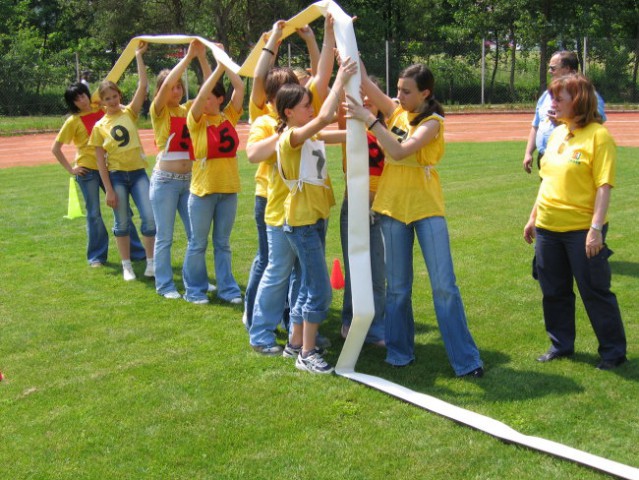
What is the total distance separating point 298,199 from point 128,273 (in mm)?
3511

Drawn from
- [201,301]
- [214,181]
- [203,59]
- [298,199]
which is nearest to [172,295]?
[201,301]

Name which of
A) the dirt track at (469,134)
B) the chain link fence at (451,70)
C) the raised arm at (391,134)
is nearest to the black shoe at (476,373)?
the raised arm at (391,134)

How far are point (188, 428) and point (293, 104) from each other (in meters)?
2.10

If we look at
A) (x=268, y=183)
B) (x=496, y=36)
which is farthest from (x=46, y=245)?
(x=496, y=36)

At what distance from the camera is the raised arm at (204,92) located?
20.4 ft

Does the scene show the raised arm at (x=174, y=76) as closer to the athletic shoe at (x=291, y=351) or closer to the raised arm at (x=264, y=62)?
the raised arm at (x=264, y=62)

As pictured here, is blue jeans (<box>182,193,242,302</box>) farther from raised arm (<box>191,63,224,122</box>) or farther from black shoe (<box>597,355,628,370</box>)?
black shoe (<box>597,355,628,370</box>)

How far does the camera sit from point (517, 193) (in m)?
12.0

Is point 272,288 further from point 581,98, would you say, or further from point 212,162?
point 581,98

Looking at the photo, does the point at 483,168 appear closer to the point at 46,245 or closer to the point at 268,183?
the point at 46,245

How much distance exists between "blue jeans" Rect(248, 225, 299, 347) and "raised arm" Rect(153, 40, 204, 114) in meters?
1.95

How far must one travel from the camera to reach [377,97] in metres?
5.17

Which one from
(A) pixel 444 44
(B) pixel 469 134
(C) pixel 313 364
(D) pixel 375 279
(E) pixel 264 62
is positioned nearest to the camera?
(C) pixel 313 364

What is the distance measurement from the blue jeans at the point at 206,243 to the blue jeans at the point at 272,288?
1353mm
